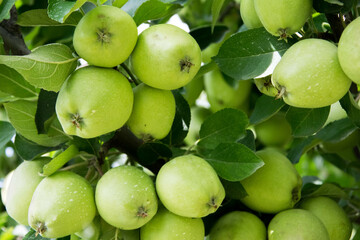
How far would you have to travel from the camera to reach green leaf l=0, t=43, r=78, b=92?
954mm

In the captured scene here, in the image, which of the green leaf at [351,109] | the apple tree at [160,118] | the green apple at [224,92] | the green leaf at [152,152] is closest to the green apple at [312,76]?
the apple tree at [160,118]

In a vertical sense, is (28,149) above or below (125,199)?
below

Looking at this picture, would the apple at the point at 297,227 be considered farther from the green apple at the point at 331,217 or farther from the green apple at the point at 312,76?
the green apple at the point at 312,76

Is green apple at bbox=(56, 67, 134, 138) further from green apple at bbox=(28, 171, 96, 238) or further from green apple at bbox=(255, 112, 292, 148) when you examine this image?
green apple at bbox=(255, 112, 292, 148)

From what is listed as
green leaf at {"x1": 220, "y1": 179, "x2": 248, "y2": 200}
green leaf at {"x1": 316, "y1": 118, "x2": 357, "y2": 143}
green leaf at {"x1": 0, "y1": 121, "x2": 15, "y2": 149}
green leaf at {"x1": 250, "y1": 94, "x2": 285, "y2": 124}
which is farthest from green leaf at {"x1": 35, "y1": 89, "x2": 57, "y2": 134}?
green leaf at {"x1": 316, "y1": 118, "x2": 357, "y2": 143}

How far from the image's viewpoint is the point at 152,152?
1.21 m

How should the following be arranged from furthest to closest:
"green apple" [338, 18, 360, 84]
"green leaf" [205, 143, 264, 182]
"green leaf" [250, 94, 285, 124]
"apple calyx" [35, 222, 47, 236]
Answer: "green leaf" [250, 94, 285, 124]
"green leaf" [205, 143, 264, 182]
"apple calyx" [35, 222, 47, 236]
"green apple" [338, 18, 360, 84]

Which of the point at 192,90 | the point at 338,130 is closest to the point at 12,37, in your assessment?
the point at 192,90

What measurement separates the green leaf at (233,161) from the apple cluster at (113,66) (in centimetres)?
20

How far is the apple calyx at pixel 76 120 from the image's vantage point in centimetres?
96

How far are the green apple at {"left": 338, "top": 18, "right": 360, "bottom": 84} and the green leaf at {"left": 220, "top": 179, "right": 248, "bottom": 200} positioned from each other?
396 mm

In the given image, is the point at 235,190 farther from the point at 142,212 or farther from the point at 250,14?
the point at 250,14

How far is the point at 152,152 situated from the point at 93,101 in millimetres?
294

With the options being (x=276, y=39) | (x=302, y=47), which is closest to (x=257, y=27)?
(x=276, y=39)
